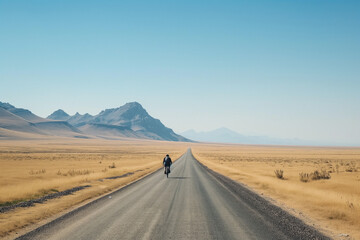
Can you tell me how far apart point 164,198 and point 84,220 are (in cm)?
545

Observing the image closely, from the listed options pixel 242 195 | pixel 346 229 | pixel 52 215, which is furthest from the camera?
pixel 242 195

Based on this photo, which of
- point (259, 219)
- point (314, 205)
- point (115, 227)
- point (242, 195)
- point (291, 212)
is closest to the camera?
point (115, 227)

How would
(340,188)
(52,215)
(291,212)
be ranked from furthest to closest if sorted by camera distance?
(340,188) < (291,212) < (52,215)

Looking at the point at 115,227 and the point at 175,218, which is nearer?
the point at 115,227

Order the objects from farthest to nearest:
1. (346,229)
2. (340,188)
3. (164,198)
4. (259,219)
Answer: (340,188) → (164,198) → (259,219) → (346,229)

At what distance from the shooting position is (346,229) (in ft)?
32.0

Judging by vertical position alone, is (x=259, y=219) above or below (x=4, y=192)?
above

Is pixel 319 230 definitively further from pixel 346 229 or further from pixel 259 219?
pixel 259 219

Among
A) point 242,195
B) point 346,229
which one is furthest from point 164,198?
point 346,229

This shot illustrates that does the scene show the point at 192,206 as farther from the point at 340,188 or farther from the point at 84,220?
Result: the point at 340,188

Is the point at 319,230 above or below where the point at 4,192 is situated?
above

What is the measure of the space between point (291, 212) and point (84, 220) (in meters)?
8.32

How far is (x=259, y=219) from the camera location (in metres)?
10.4

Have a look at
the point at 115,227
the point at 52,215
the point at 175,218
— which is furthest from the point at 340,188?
the point at 52,215
